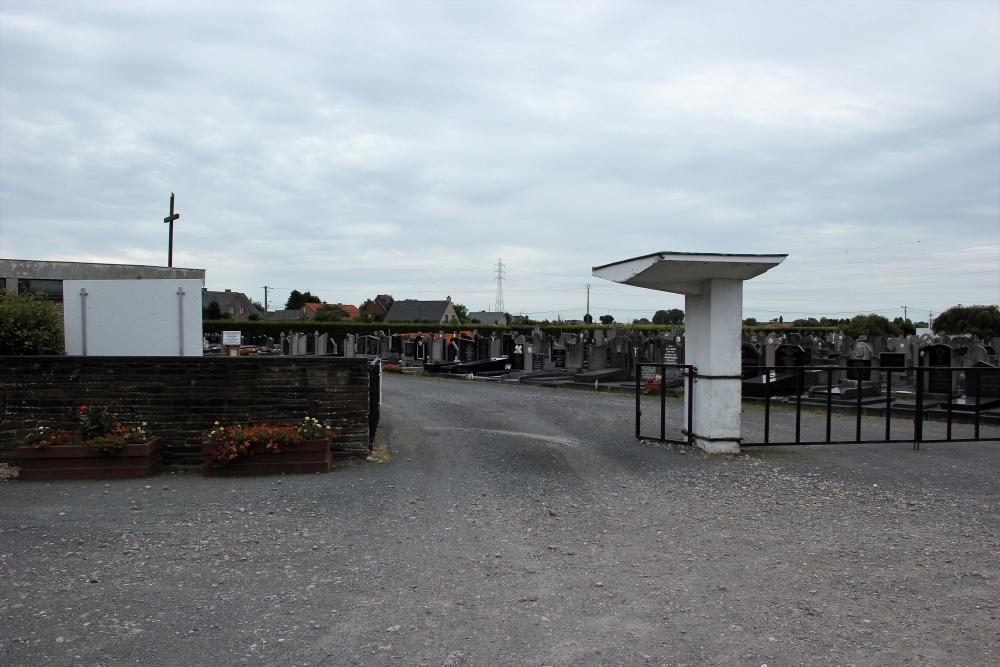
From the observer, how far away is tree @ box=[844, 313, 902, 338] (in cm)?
3762

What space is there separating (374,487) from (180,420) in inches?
106

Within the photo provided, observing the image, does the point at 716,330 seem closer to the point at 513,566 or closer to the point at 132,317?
the point at 513,566

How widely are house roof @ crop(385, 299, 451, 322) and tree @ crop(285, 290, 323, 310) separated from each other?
37.4 meters

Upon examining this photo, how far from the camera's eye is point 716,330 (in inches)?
366

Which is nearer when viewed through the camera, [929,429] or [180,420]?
[180,420]

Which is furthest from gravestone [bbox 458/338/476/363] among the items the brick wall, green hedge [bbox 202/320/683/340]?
the brick wall

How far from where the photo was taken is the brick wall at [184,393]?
823cm

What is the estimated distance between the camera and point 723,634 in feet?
13.1

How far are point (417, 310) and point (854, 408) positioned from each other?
7400 cm

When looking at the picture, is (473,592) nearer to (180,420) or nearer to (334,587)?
(334,587)

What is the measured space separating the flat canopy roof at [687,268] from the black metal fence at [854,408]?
3.79ft

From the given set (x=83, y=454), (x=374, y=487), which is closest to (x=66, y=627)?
(x=374, y=487)

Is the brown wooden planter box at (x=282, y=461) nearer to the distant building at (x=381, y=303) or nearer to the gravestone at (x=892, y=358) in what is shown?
the gravestone at (x=892, y=358)

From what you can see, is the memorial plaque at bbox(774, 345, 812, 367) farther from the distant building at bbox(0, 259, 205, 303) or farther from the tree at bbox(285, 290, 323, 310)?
the tree at bbox(285, 290, 323, 310)
